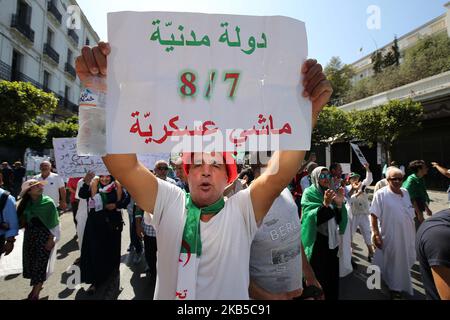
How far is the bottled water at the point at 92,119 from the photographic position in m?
1.28

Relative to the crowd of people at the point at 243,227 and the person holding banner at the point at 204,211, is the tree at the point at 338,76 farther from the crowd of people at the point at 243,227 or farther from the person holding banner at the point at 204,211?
the person holding banner at the point at 204,211

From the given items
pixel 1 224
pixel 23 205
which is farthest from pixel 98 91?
pixel 23 205

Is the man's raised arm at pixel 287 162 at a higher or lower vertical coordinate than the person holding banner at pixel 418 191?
higher

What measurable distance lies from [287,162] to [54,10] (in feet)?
95.4

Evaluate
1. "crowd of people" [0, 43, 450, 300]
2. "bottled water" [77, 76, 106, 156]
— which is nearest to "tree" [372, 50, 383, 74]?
"crowd of people" [0, 43, 450, 300]

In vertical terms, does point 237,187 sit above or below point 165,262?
above

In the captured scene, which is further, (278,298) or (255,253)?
(255,253)

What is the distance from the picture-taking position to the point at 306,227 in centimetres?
336

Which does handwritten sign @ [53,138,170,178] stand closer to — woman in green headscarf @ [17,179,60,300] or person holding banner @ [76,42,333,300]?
woman in green headscarf @ [17,179,60,300]

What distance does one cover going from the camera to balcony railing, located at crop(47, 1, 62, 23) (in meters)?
22.8

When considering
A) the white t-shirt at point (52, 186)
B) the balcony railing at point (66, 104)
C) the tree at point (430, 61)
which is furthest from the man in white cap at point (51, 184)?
the tree at point (430, 61)

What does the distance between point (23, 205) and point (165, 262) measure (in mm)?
3487

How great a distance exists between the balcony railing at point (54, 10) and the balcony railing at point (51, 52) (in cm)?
271
